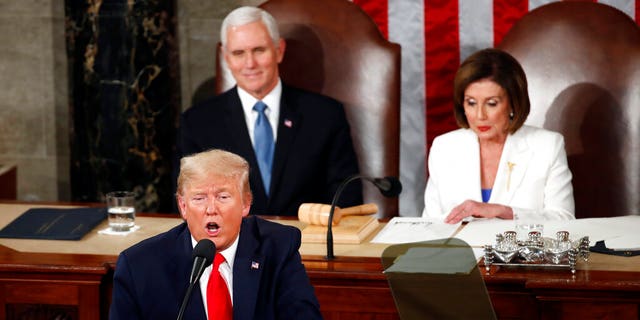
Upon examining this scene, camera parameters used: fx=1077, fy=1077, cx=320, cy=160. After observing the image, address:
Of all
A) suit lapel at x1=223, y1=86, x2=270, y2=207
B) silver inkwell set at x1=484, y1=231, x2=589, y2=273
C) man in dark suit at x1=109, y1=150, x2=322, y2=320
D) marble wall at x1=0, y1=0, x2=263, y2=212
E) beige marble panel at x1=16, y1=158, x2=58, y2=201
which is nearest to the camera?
man in dark suit at x1=109, y1=150, x2=322, y2=320

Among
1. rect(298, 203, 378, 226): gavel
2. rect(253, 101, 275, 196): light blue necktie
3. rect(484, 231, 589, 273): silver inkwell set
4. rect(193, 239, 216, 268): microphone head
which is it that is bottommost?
rect(484, 231, 589, 273): silver inkwell set

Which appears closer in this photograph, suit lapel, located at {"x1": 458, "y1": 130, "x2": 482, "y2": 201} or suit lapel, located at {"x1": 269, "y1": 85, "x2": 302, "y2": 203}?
suit lapel, located at {"x1": 458, "y1": 130, "x2": 482, "y2": 201}

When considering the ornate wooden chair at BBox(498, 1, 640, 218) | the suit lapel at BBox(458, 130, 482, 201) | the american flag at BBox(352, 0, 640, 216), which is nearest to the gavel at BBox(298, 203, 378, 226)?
the suit lapel at BBox(458, 130, 482, 201)

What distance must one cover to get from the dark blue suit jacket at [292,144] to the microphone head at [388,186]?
116cm

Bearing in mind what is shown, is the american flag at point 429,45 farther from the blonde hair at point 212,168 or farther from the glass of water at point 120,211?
the blonde hair at point 212,168

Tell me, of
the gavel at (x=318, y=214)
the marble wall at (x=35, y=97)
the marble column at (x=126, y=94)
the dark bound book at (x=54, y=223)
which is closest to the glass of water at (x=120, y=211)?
the dark bound book at (x=54, y=223)

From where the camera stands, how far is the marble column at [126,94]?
5.50 m

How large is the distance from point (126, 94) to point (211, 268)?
2.83 m

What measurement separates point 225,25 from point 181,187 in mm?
2116

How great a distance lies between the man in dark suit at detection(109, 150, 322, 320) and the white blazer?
1474 millimetres

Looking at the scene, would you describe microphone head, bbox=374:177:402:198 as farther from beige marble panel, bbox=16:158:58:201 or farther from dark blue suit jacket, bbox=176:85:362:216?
beige marble panel, bbox=16:158:58:201

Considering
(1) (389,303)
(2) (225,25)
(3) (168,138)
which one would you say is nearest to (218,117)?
(2) (225,25)

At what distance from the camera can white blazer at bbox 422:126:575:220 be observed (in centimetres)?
434

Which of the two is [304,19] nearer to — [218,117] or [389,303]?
[218,117]
